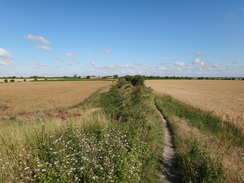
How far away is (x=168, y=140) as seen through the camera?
6438 millimetres

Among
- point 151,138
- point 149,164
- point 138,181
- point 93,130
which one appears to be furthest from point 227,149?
point 93,130

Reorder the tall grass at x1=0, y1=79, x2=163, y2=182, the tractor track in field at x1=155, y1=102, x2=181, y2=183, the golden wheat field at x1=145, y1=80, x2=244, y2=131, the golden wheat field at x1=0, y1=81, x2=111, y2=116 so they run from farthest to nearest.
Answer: the golden wheat field at x1=0, y1=81, x2=111, y2=116 → the golden wheat field at x1=145, y1=80, x2=244, y2=131 → the tractor track in field at x1=155, y1=102, x2=181, y2=183 → the tall grass at x1=0, y1=79, x2=163, y2=182

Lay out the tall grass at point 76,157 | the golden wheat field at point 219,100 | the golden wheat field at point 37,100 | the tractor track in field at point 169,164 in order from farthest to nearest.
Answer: the golden wheat field at point 37,100
the golden wheat field at point 219,100
the tractor track in field at point 169,164
the tall grass at point 76,157

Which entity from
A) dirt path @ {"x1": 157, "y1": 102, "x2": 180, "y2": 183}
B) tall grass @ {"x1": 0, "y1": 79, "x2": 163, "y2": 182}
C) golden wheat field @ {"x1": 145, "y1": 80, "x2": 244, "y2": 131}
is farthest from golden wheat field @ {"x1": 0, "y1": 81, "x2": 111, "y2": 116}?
golden wheat field @ {"x1": 145, "y1": 80, "x2": 244, "y2": 131}

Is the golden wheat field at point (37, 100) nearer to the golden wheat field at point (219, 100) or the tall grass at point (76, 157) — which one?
the tall grass at point (76, 157)

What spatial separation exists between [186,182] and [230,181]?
43.3 inches

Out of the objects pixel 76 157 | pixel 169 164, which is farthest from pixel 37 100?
pixel 169 164

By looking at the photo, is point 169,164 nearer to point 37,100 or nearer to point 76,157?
point 76,157

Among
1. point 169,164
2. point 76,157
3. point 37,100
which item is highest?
point 76,157

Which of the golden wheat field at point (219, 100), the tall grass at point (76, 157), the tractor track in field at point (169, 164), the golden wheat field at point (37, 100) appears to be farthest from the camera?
the golden wheat field at point (37, 100)

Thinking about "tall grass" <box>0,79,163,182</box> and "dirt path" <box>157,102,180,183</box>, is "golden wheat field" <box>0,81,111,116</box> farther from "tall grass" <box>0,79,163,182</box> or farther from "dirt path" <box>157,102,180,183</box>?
"dirt path" <box>157,102,180,183</box>

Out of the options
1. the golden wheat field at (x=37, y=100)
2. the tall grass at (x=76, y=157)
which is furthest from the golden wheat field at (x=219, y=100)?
the golden wheat field at (x=37, y=100)

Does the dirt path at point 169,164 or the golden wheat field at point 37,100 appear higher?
the dirt path at point 169,164

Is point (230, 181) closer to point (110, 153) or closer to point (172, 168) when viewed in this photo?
point (172, 168)
